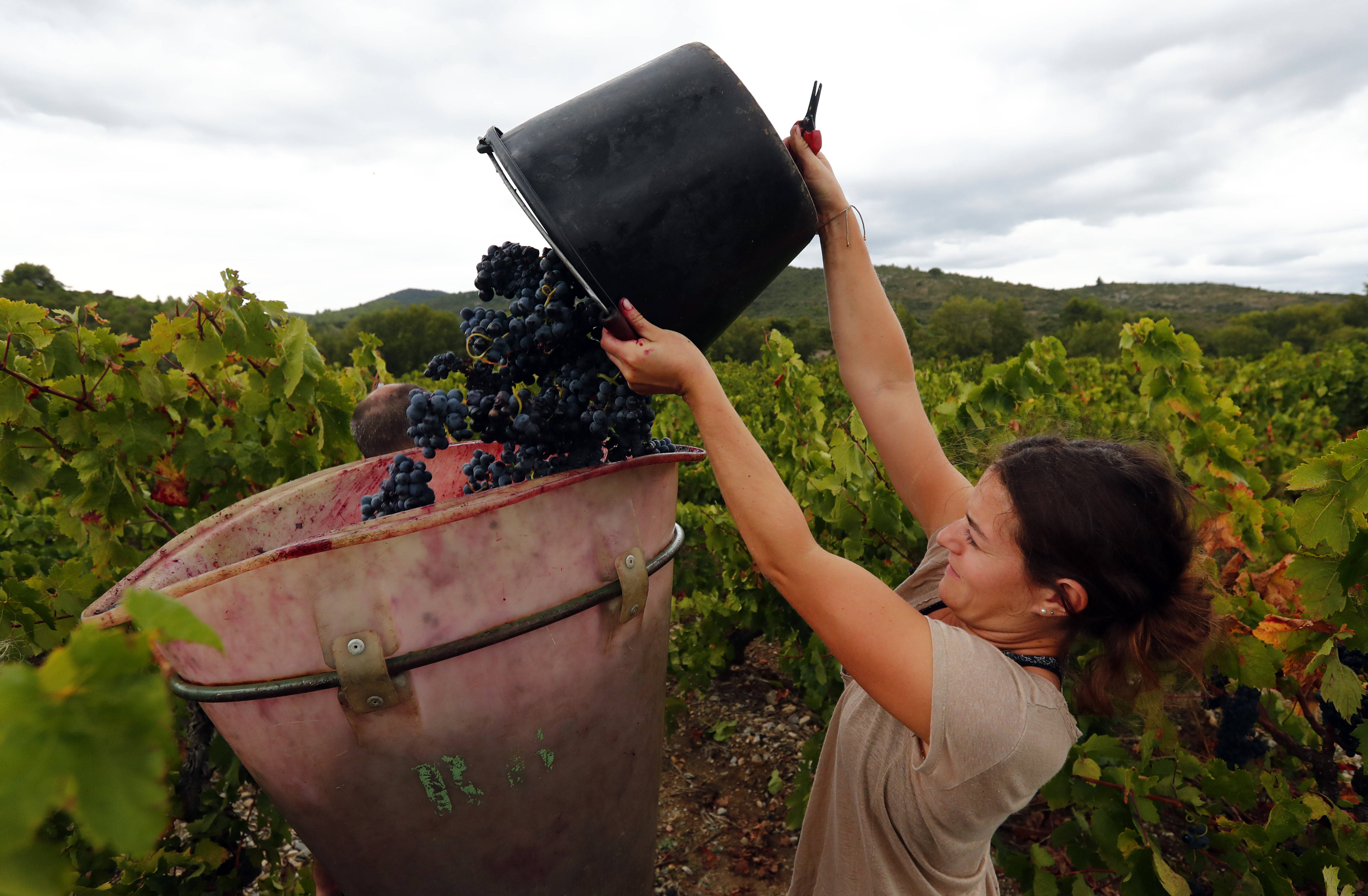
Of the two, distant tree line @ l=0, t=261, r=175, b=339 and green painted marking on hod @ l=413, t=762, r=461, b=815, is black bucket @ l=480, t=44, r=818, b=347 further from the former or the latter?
distant tree line @ l=0, t=261, r=175, b=339

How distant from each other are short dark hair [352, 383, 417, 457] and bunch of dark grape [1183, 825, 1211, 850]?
2975 mm

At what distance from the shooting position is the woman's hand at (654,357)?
1258mm

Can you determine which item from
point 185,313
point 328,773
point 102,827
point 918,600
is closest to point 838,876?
point 918,600

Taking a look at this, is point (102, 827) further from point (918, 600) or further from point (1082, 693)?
point (1082, 693)

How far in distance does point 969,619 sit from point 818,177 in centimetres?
101

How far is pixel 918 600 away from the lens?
1.68 m

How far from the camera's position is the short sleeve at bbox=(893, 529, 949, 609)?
5.43 feet

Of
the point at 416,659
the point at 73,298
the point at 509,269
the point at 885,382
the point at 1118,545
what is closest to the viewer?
the point at 416,659

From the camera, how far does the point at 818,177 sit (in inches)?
62.8

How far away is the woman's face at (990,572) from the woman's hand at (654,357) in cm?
62

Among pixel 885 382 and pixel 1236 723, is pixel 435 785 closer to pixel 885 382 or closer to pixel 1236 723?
pixel 885 382

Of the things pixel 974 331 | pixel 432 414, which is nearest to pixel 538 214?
pixel 432 414

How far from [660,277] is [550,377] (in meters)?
0.33

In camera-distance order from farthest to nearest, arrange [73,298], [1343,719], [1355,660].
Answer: [73,298] → [1355,660] → [1343,719]
